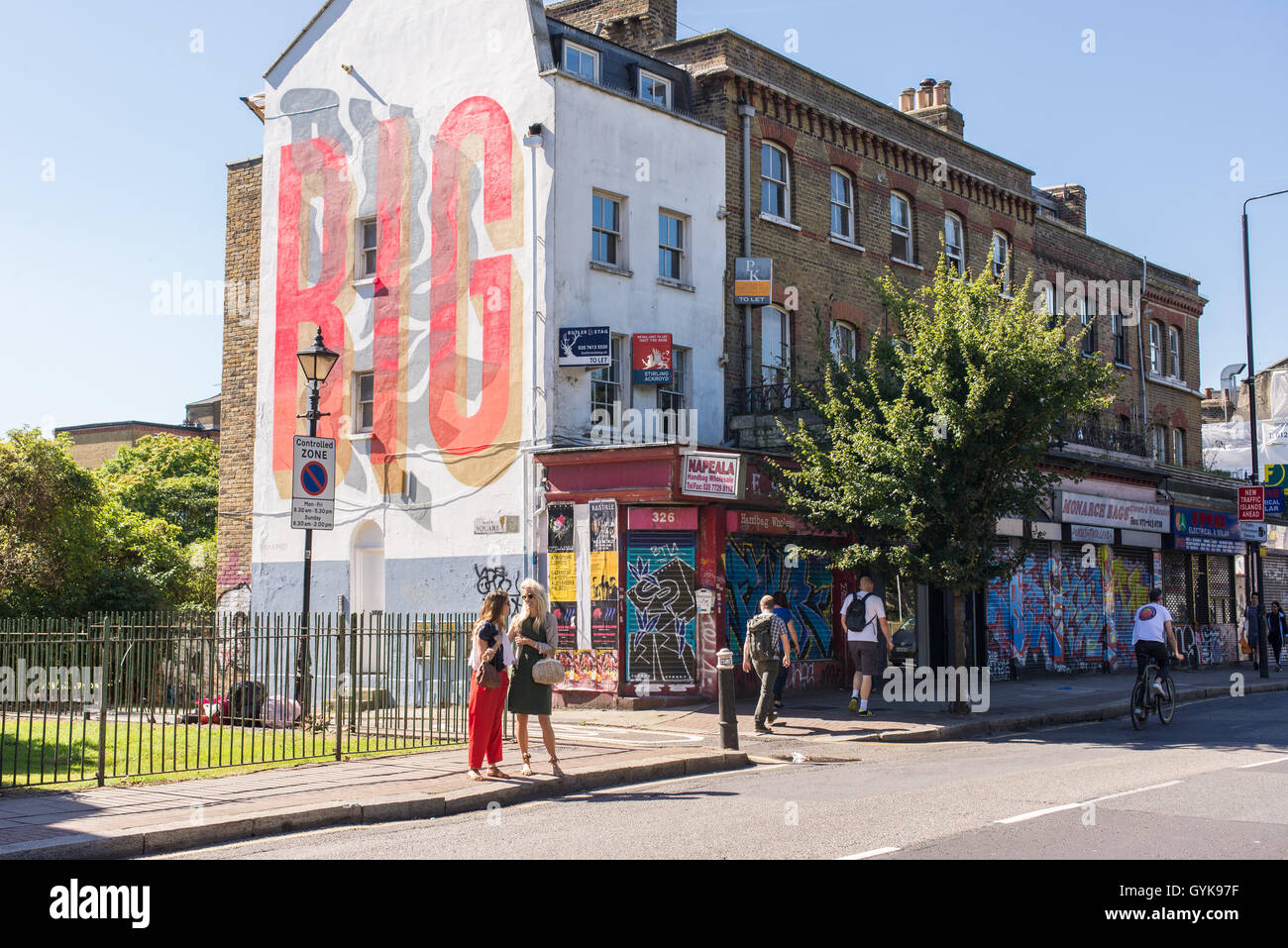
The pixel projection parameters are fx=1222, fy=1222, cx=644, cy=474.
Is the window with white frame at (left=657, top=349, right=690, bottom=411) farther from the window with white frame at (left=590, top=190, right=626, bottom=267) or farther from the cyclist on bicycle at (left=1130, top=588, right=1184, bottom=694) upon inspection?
the cyclist on bicycle at (left=1130, top=588, right=1184, bottom=694)

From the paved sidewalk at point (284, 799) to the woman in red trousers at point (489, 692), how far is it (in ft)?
0.81

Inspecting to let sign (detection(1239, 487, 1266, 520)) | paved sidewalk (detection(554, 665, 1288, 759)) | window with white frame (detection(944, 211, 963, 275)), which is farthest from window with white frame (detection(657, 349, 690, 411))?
to let sign (detection(1239, 487, 1266, 520))

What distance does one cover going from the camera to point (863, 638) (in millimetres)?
17703

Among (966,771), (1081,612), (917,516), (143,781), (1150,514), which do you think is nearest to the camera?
(143,781)

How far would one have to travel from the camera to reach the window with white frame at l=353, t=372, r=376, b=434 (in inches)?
943

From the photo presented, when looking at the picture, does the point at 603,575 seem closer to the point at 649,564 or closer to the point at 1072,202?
the point at 649,564

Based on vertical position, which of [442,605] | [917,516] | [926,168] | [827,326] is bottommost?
[442,605]

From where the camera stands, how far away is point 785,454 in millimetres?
20312

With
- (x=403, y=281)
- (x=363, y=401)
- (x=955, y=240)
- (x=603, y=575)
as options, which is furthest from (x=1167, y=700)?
(x=363, y=401)

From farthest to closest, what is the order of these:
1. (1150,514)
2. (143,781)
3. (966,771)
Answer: (1150,514), (966,771), (143,781)


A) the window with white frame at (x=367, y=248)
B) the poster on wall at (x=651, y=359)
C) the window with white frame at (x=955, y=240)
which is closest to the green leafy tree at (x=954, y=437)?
the poster on wall at (x=651, y=359)
